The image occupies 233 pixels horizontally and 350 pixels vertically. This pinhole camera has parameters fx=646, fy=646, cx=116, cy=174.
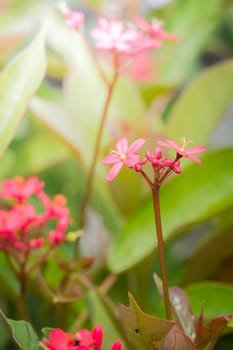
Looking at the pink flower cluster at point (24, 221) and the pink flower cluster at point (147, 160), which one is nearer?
the pink flower cluster at point (147, 160)

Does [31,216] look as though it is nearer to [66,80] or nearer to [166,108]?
[66,80]

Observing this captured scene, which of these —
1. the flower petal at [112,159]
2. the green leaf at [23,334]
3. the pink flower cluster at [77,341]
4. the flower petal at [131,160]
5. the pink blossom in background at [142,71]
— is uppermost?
the pink blossom in background at [142,71]

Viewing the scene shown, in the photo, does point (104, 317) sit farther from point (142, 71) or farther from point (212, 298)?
point (142, 71)

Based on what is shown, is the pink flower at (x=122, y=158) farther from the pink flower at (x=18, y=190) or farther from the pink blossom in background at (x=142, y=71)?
the pink blossom in background at (x=142, y=71)

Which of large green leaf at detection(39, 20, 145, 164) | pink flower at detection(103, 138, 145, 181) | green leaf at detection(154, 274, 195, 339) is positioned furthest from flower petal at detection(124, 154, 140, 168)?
large green leaf at detection(39, 20, 145, 164)

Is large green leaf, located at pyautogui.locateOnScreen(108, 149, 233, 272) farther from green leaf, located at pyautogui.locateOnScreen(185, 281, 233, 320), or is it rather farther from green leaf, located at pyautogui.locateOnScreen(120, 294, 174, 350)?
green leaf, located at pyautogui.locateOnScreen(120, 294, 174, 350)

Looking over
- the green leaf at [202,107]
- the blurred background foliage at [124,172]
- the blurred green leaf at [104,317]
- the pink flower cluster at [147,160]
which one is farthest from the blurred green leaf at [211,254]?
the pink flower cluster at [147,160]
